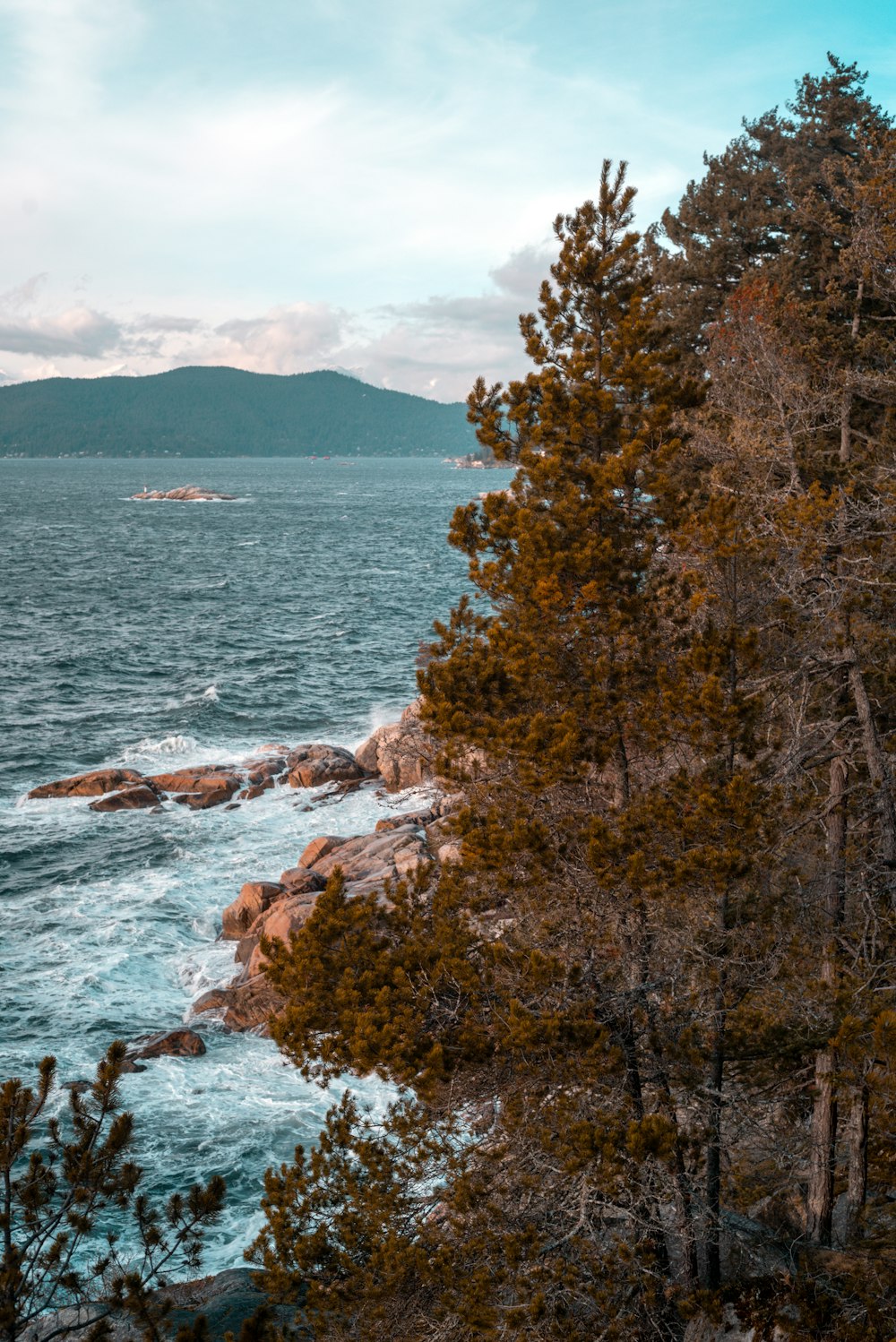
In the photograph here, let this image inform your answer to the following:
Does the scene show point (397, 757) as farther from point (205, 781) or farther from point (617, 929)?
point (617, 929)

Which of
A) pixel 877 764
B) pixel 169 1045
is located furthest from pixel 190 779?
pixel 877 764

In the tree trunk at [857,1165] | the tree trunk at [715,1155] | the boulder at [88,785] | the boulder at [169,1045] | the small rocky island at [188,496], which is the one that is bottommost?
the boulder at [169,1045]

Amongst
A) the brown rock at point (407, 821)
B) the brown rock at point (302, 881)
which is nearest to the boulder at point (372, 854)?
the brown rock at point (302, 881)

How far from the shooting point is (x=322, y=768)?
34.8 metres

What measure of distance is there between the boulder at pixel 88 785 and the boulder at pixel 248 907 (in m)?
10.5

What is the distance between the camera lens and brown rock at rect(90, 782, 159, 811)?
3231 centimetres

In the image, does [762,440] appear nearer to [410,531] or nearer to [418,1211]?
[418,1211]

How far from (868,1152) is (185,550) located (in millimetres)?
96152

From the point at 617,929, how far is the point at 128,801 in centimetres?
2649

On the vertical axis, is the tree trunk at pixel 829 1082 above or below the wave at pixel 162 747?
above

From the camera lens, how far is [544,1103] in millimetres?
8352

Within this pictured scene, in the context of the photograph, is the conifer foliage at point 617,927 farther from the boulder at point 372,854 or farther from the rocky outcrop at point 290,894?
the boulder at point 372,854

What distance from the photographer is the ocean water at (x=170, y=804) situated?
19.0 m

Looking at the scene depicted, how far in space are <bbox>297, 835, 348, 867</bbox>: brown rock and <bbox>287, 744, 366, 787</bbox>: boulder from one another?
7018mm
